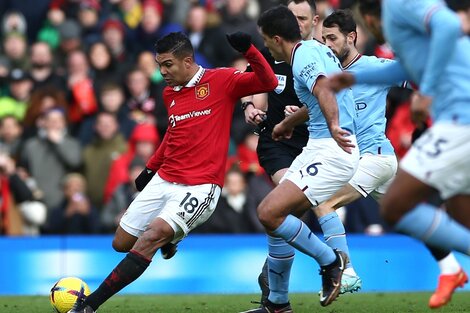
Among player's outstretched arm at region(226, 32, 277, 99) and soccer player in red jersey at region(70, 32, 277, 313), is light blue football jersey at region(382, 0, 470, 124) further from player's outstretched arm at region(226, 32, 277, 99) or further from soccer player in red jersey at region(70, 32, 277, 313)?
soccer player in red jersey at region(70, 32, 277, 313)

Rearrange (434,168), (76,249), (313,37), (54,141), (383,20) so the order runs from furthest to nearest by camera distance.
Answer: (54,141), (76,249), (313,37), (383,20), (434,168)

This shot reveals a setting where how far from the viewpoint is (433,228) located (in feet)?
26.3

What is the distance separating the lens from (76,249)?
14852mm

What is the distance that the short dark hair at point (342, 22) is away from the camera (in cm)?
1111

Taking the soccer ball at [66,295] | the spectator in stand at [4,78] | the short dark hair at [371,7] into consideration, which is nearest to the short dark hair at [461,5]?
the short dark hair at [371,7]

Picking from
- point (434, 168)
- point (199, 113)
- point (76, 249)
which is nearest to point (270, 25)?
point (199, 113)

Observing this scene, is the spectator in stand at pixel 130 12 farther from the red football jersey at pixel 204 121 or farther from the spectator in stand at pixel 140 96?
the red football jersey at pixel 204 121

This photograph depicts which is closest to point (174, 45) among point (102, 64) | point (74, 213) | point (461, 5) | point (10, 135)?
point (461, 5)

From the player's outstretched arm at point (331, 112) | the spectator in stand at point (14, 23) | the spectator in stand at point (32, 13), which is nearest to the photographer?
the player's outstretched arm at point (331, 112)

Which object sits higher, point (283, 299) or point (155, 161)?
point (155, 161)

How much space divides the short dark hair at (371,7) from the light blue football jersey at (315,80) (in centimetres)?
97

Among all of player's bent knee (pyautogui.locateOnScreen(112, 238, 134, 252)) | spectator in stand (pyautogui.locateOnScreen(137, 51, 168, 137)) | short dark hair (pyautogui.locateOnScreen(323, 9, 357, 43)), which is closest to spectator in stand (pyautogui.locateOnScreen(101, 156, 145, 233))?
spectator in stand (pyautogui.locateOnScreen(137, 51, 168, 137))

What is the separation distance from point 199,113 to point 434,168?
9.76ft

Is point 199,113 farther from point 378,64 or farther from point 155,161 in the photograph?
point 378,64
